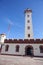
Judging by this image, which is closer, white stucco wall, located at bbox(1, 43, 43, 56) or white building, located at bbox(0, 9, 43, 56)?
white stucco wall, located at bbox(1, 43, 43, 56)

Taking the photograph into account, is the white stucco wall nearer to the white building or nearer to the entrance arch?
the white building

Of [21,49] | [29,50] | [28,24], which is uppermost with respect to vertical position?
[28,24]

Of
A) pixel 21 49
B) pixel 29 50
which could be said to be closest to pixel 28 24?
pixel 29 50

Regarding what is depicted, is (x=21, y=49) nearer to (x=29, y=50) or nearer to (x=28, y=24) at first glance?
(x=29, y=50)

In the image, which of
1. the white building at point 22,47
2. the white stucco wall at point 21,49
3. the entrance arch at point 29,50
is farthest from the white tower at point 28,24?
the white stucco wall at point 21,49

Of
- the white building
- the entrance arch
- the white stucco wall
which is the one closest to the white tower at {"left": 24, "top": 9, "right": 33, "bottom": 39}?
the white building

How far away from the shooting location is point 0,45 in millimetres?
28094

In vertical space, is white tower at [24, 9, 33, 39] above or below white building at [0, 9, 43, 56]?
above

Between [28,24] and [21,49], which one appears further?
[28,24]

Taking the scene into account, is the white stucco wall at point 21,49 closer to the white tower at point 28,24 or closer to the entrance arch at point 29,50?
the entrance arch at point 29,50

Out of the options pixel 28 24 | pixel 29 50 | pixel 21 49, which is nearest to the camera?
pixel 21 49

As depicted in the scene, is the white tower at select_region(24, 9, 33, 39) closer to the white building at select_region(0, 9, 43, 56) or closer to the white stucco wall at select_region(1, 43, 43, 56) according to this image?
the white building at select_region(0, 9, 43, 56)

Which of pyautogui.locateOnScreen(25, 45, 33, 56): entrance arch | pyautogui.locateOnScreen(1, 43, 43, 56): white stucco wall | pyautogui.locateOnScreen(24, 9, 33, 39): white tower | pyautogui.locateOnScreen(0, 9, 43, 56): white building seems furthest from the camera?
pyautogui.locateOnScreen(24, 9, 33, 39): white tower

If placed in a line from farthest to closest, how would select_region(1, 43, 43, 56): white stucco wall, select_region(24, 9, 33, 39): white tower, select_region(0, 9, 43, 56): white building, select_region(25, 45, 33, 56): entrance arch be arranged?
select_region(24, 9, 33, 39): white tower
select_region(25, 45, 33, 56): entrance arch
select_region(0, 9, 43, 56): white building
select_region(1, 43, 43, 56): white stucco wall
